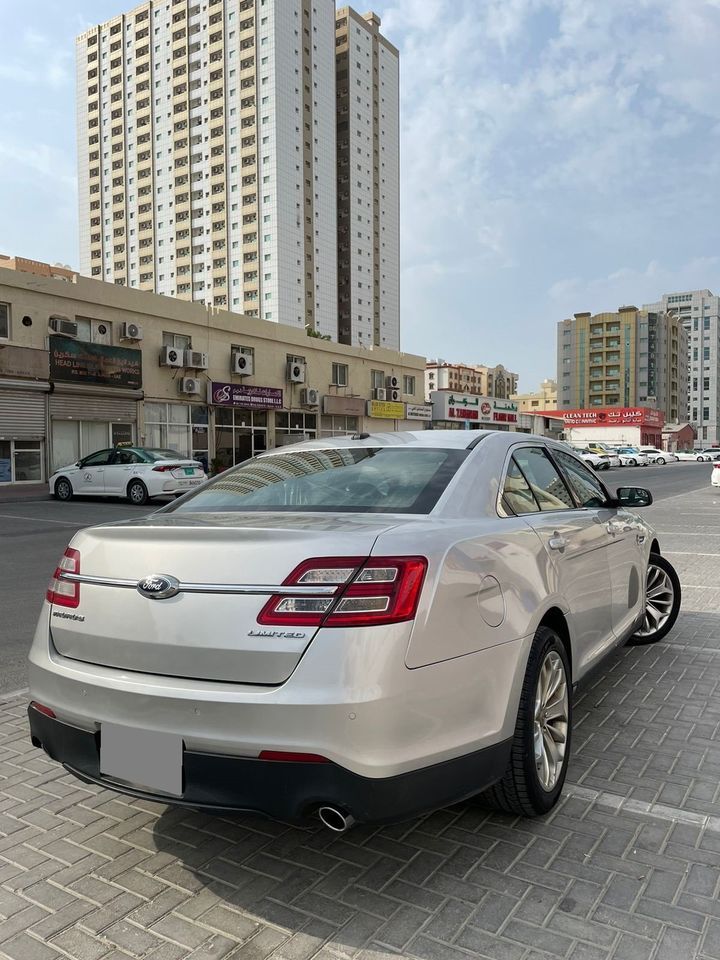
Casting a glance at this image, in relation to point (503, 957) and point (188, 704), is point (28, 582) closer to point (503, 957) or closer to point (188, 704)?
point (188, 704)

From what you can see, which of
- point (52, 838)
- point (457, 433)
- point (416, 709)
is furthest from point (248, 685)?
point (457, 433)

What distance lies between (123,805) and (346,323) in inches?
3486

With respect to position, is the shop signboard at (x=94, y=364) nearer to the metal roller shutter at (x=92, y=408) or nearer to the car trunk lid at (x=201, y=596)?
the metal roller shutter at (x=92, y=408)

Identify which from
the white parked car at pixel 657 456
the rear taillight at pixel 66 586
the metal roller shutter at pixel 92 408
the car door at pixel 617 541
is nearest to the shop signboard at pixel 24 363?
the metal roller shutter at pixel 92 408

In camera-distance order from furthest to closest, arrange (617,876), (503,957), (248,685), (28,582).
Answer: (28,582) → (617,876) → (248,685) → (503,957)

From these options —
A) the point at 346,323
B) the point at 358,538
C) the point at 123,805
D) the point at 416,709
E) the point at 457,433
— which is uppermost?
the point at 346,323

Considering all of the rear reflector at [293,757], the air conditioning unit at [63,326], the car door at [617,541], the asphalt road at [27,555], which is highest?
the air conditioning unit at [63,326]

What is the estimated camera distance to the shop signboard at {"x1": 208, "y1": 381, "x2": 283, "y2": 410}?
30562mm

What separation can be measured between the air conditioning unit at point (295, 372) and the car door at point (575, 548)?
31.6m

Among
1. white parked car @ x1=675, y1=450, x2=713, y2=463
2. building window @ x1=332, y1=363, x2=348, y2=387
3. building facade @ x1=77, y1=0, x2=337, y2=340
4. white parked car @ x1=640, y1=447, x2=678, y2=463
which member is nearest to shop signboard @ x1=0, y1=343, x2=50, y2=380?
building window @ x1=332, y1=363, x2=348, y2=387

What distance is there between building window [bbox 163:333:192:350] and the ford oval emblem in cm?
2782

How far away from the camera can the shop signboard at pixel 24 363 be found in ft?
73.8

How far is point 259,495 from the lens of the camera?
3.13 meters

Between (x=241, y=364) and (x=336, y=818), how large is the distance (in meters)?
30.7
